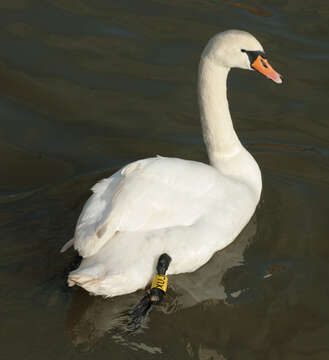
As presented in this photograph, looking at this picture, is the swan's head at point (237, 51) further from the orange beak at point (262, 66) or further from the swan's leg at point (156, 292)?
the swan's leg at point (156, 292)

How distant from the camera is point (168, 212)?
6.11 metres

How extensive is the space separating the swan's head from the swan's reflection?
5.53 ft

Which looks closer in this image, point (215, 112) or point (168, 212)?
point (168, 212)

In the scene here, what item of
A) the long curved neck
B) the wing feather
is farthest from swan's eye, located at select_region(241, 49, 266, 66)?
the wing feather

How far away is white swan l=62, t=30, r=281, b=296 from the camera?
5805 millimetres

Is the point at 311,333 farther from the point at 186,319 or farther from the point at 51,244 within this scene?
the point at 51,244

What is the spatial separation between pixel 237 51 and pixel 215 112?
0.63m

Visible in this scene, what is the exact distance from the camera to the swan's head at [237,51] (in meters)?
6.69

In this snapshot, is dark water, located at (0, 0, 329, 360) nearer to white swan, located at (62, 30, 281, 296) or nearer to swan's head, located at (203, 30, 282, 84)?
white swan, located at (62, 30, 281, 296)

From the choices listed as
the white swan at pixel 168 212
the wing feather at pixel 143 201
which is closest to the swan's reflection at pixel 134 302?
the white swan at pixel 168 212

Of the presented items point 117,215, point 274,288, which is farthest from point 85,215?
point 274,288

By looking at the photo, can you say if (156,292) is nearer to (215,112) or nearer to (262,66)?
(215,112)

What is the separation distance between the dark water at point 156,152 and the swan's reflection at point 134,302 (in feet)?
0.04

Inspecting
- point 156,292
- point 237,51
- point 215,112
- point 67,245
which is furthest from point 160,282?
point 237,51
